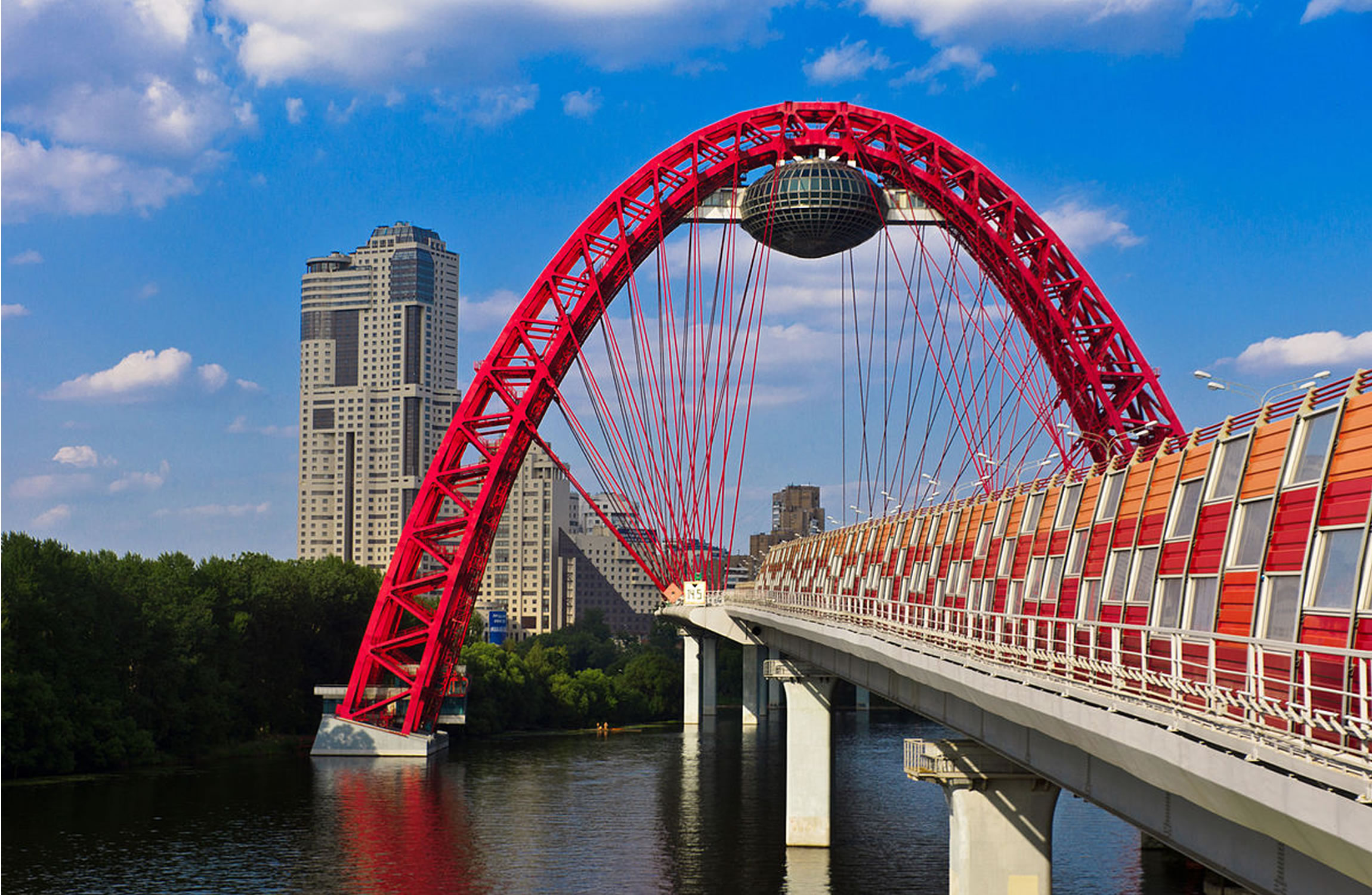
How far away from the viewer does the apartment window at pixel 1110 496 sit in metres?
25.7

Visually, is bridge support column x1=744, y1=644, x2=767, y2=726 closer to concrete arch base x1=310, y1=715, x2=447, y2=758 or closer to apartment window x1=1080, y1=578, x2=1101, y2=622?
concrete arch base x1=310, y1=715, x2=447, y2=758

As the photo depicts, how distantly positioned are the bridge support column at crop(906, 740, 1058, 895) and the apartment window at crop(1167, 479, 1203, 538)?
9.99 meters

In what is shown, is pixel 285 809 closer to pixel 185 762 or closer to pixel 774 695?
pixel 185 762

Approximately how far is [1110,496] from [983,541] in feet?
29.5

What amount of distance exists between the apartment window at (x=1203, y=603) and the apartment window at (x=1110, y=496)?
16.8ft

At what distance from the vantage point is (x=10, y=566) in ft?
218

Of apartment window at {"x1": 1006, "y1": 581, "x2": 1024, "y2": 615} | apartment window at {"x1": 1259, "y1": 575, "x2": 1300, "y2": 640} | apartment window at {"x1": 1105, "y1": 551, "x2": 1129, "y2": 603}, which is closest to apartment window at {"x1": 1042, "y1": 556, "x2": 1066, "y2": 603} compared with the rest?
apartment window at {"x1": 1006, "y1": 581, "x2": 1024, "y2": 615}

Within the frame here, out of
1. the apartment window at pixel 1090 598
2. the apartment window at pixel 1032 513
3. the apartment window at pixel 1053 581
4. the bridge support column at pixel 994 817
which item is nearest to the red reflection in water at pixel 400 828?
the bridge support column at pixel 994 817

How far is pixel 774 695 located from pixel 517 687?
41.9m

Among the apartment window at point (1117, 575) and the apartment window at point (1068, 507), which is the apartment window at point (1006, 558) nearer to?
the apartment window at point (1068, 507)

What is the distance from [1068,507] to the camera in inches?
1131

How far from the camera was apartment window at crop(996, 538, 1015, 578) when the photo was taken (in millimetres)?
32094

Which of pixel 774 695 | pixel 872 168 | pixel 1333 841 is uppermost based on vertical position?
pixel 872 168

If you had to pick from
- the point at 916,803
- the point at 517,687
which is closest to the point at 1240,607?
the point at 916,803
